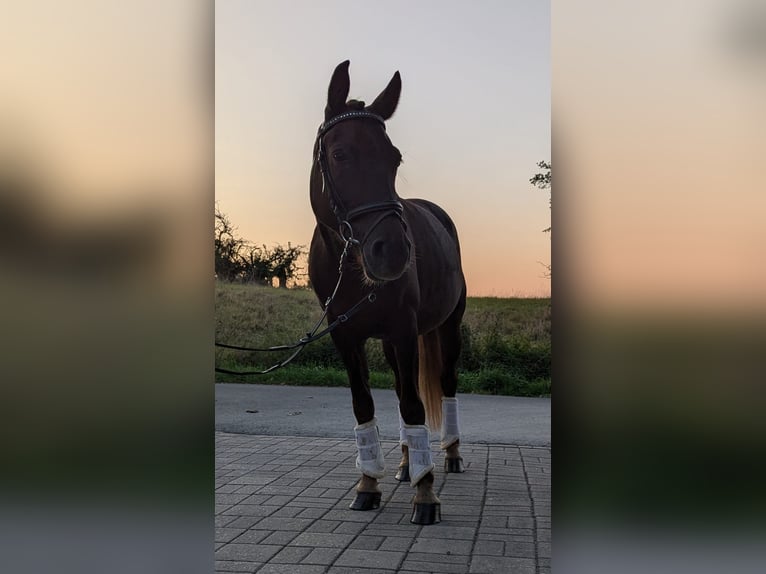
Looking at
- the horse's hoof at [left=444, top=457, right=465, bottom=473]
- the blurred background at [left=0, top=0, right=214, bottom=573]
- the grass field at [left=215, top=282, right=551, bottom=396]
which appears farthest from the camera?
the grass field at [left=215, top=282, right=551, bottom=396]

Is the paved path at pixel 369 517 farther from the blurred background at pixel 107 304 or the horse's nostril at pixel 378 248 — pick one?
the blurred background at pixel 107 304

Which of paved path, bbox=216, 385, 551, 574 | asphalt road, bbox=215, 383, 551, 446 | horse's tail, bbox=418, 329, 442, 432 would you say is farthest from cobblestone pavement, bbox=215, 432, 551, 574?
asphalt road, bbox=215, 383, 551, 446

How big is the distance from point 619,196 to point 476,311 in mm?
7396

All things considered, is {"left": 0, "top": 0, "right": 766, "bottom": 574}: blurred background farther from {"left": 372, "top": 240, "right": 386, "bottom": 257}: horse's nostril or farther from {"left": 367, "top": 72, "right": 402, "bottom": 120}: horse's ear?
{"left": 367, "top": 72, "right": 402, "bottom": 120}: horse's ear

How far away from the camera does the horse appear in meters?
2.85

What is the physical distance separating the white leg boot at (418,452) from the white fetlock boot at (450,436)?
3.35ft

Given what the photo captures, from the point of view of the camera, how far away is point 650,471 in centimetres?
84

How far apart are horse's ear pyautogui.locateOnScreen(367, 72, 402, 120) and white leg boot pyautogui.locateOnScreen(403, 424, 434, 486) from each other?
5.19 feet

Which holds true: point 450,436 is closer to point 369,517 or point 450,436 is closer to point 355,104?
point 369,517

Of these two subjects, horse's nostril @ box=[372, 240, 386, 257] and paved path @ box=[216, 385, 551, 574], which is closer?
paved path @ box=[216, 385, 551, 574]

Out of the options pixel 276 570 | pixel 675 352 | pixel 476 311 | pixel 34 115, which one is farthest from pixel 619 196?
pixel 476 311

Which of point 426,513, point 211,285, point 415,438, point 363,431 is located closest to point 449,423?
point 363,431

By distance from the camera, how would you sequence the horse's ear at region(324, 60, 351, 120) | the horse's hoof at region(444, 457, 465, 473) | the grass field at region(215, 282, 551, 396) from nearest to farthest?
1. the horse's ear at region(324, 60, 351, 120)
2. the horse's hoof at region(444, 457, 465, 473)
3. the grass field at region(215, 282, 551, 396)

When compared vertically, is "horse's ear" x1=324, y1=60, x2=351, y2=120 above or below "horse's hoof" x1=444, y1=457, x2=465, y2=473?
above
